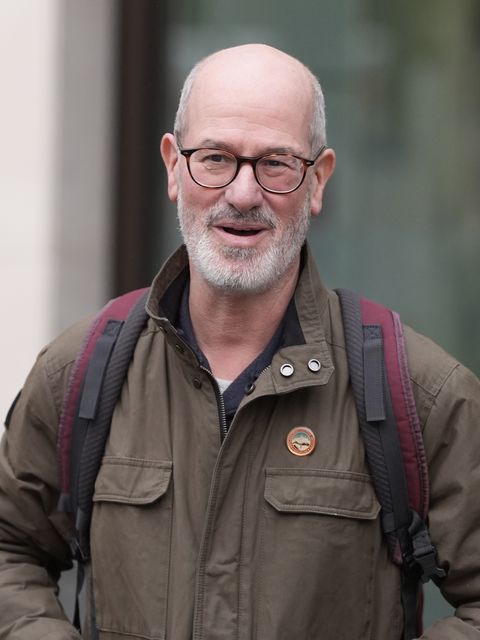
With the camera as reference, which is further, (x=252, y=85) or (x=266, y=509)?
(x=252, y=85)

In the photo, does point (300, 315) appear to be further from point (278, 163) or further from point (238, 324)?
point (278, 163)

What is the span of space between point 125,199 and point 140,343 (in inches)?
121

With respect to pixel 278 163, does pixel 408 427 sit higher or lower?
lower

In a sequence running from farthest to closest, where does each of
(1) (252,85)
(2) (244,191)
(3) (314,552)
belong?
(1) (252,85) < (2) (244,191) < (3) (314,552)

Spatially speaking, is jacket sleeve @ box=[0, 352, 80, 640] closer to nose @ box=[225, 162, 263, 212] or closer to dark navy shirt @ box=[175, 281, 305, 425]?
dark navy shirt @ box=[175, 281, 305, 425]

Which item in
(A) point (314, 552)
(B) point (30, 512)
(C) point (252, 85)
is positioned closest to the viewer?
(A) point (314, 552)

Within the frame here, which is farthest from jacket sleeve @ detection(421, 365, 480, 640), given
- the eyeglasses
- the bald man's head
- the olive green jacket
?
the bald man's head

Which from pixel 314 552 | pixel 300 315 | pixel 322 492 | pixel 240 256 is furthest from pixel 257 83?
pixel 314 552

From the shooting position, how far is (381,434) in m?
2.98

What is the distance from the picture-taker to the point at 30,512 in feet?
10.7

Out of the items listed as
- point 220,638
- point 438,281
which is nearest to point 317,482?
point 220,638

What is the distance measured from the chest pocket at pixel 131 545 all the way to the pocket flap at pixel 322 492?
28cm

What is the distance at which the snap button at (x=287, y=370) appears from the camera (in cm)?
301

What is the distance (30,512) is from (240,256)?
885mm
